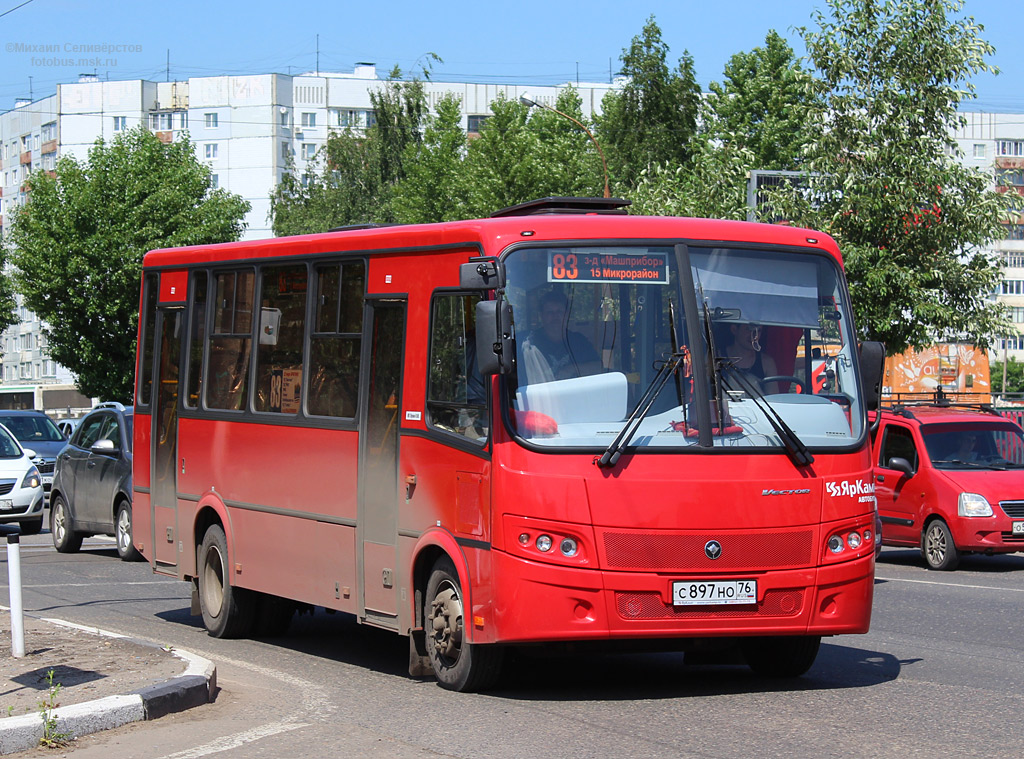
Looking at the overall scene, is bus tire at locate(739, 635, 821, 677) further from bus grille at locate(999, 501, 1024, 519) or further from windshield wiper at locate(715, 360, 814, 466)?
bus grille at locate(999, 501, 1024, 519)

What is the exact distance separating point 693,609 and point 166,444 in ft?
20.4

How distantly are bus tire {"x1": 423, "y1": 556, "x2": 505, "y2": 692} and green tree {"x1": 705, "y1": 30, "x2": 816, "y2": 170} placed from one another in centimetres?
4601

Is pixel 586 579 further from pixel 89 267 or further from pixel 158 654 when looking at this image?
pixel 89 267

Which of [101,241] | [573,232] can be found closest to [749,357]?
[573,232]

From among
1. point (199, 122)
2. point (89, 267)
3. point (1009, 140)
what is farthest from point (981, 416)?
point (1009, 140)

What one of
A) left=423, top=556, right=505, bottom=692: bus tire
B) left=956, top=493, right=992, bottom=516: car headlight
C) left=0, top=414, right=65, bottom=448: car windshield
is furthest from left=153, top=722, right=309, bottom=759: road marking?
left=0, top=414, right=65, bottom=448: car windshield

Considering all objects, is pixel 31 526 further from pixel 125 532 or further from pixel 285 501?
pixel 285 501

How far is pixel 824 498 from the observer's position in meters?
8.61

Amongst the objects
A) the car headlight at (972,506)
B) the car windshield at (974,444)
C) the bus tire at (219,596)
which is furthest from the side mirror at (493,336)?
the car windshield at (974,444)

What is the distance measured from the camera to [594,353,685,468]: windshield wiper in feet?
27.0

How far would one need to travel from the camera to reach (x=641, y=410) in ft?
27.6

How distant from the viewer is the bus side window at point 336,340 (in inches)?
400

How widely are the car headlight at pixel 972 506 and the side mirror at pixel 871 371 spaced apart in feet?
31.5

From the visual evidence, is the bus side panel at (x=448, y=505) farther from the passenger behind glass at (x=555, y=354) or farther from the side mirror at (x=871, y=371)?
the side mirror at (x=871, y=371)
